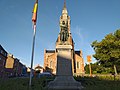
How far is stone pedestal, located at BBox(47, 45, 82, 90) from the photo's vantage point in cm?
1202

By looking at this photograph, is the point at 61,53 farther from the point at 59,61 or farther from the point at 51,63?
the point at 51,63

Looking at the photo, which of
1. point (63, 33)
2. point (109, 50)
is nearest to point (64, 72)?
point (63, 33)

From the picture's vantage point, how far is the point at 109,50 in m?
35.3

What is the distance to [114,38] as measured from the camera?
36.8m

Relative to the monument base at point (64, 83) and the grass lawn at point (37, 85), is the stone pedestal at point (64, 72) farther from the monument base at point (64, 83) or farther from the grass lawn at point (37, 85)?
the grass lawn at point (37, 85)

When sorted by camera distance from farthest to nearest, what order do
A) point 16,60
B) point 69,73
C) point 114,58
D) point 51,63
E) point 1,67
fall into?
point 16,60 → point 51,63 → point 1,67 → point 114,58 → point 69,73

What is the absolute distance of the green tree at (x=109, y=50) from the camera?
111 ft

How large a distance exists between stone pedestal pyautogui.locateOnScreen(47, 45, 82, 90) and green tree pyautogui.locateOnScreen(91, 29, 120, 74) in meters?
23.0

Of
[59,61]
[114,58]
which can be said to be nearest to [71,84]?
[59,61]

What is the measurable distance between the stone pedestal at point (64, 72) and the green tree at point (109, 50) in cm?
2305

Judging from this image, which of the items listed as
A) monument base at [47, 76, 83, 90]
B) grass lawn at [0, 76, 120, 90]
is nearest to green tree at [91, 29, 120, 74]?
grass lawn at [0, 76, 120, 90]

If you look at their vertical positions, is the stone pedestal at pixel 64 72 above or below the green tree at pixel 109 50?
below

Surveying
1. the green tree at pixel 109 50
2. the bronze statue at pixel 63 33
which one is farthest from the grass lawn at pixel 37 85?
the green tree at pixel 109 50

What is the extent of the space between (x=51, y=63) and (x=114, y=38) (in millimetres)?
28172
